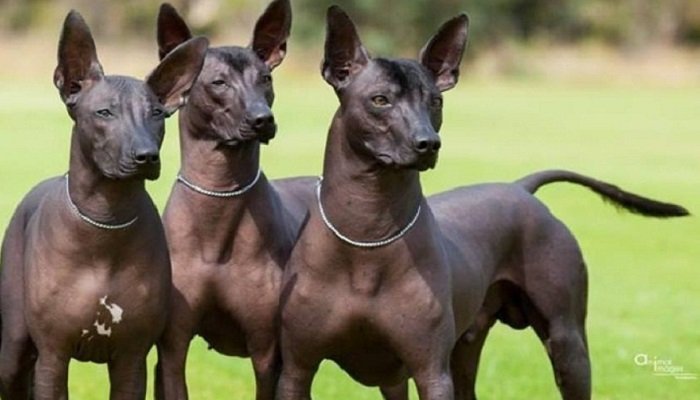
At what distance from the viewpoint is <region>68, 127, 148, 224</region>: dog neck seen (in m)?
6.53

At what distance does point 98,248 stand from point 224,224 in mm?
761

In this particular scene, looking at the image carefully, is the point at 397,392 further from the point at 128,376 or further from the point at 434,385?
the point at 128,376

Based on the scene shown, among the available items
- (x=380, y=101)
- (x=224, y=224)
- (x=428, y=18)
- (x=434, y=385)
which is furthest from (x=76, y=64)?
(x=428, y=18)

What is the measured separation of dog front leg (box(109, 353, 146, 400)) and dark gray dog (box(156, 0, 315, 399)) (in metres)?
0.33

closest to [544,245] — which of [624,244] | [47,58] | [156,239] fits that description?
[156,239]

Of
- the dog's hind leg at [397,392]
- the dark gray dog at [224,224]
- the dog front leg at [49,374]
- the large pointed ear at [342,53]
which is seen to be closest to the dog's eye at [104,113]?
the dark gray dog at [224,224]

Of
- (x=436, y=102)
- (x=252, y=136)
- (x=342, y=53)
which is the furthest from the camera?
(x=252, y=136)

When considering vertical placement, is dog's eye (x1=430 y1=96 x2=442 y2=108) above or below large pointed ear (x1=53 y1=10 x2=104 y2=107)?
below

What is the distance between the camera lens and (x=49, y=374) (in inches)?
261

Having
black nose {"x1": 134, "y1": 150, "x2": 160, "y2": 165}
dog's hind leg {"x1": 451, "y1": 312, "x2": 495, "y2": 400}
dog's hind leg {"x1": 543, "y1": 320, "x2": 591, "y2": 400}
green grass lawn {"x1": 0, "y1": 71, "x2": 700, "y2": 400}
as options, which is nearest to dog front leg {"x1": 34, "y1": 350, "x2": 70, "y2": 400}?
black nose {"x1": 134, "y1": 150, "x2": 160, "y2": 165}

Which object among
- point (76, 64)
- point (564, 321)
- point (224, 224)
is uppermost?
point (76, 64)

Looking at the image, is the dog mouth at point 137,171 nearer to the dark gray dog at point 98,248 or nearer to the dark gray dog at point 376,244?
the dark gray dog at point 98,248

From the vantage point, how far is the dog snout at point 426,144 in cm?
628

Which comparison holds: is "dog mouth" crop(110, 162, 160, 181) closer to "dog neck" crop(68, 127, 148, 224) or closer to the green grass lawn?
"dog neck" crop(68, 127, 148, 224)
